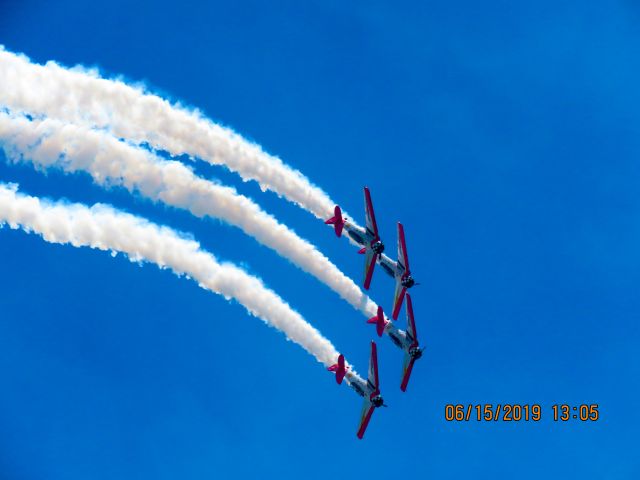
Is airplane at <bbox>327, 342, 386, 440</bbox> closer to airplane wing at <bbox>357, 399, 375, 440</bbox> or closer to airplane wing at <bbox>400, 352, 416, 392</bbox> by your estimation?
airplane wing at <bbox>357, 399, 375, 440</bbox>

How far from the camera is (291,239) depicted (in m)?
66.9

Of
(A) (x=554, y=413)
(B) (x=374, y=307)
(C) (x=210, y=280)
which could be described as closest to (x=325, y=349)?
(B) (x=374, y=307)

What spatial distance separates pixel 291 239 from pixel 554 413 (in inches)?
817

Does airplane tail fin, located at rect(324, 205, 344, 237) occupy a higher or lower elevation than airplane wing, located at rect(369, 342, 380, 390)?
higher

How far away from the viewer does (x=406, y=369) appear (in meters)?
73.9

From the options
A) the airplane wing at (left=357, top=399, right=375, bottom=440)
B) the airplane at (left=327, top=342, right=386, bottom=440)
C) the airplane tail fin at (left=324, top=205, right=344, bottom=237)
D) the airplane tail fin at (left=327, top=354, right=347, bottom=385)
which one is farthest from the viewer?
the airplane wing at (left=357, top=399, right=375, bottom=440)

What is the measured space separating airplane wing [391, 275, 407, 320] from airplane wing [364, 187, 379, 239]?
12.1ft

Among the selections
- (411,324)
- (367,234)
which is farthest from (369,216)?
(411,324)

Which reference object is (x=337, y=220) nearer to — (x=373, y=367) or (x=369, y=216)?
(x=369, y=216)

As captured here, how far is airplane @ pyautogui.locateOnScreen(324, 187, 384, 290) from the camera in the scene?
227ft

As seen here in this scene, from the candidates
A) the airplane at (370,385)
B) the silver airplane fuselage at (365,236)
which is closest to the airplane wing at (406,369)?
the airplane at (370,385)

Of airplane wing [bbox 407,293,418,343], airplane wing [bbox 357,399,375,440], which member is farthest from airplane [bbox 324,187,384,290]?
airplane wing [bbox 357,399,375,440]

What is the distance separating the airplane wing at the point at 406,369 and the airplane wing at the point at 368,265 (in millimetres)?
6261

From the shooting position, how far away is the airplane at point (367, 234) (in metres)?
69.2
